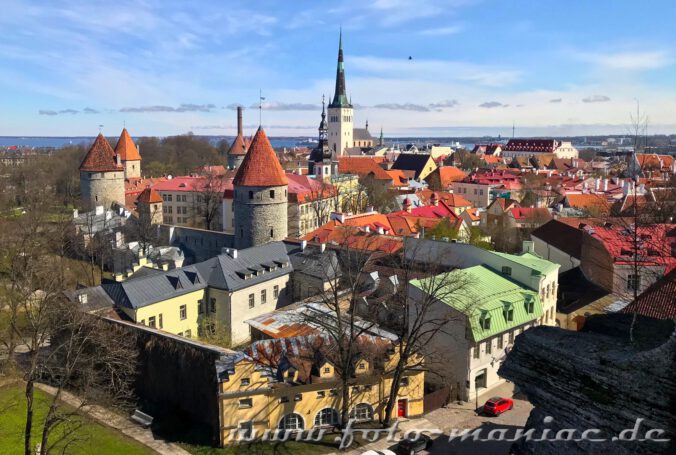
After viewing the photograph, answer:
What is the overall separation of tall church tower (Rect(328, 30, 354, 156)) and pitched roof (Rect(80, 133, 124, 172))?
187 feet

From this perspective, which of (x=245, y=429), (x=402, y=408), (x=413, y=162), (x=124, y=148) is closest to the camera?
(x=245, y=429)

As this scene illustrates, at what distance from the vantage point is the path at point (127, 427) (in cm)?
1582

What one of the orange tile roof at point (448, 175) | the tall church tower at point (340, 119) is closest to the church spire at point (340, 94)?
the tall church tower at point (340, 119)

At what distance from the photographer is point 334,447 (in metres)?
15.9

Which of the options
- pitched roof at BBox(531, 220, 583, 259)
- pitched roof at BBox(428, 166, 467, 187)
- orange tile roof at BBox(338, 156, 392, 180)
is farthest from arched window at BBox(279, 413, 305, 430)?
orange tile roof at BBox(338, 156, 392, 180)

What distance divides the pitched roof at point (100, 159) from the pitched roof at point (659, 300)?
3719 cm

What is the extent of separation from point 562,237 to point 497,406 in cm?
1264

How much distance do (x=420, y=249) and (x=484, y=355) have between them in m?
6.97

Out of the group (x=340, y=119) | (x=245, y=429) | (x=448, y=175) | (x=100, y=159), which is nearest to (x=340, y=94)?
(x=340, y=119)

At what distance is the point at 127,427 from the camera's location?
17.0 meters

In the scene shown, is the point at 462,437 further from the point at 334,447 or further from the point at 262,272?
the point at 262,272

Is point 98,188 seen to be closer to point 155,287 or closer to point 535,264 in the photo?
point 155,287

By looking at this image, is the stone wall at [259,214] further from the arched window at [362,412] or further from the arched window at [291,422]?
the arched window at [291,422]

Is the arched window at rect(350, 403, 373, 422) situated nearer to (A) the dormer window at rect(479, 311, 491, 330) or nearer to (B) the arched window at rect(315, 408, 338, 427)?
(B) the arched window at rect(315, 408, 338, 427)
